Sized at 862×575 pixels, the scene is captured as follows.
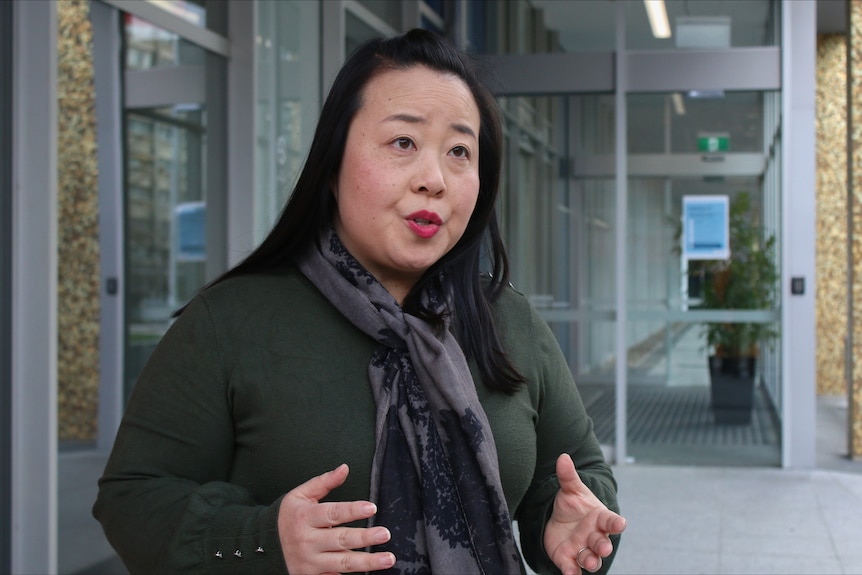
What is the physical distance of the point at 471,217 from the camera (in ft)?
5.40

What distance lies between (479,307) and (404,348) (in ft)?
0.57

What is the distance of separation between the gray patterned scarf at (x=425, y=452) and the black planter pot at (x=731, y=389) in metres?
6.03

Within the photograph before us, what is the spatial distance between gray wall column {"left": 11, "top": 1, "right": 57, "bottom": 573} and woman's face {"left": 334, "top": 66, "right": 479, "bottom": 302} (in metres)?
2.18

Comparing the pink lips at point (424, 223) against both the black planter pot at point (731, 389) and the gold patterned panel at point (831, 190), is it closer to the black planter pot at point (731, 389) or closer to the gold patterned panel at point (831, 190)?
the black planter pot at point (731, 389)

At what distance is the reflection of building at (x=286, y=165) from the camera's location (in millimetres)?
3338

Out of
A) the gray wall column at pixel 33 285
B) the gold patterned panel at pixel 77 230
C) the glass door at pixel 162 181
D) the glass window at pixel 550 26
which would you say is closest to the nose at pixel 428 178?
the gray wall column at pixel 33 285

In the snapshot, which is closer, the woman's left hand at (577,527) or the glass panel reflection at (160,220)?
the woman's left hand at (577,527)

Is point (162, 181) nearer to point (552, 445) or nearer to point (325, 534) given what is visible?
point (552, 445)

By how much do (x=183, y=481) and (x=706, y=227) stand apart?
632 centimetres

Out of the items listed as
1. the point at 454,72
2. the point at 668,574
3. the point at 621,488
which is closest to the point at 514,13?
the point at 621,488

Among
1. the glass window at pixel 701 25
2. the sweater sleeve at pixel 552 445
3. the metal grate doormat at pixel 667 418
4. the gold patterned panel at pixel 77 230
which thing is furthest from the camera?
the metal grate doormat at pixel 667 418

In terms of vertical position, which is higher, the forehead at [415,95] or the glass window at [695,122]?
the glass window at [695,122]

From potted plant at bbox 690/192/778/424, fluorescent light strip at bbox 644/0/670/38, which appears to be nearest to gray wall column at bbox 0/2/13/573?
fluorescent light strip at bbox 644/0/670/38

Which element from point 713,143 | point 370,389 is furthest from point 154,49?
point 713,143
